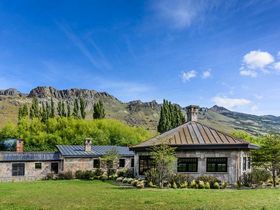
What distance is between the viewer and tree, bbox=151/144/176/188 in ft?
91.7

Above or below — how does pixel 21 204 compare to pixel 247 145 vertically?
below

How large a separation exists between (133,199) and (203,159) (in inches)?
484

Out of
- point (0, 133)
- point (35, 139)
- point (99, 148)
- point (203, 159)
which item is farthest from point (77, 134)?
point (203, 159)

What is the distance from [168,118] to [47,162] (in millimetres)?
42731

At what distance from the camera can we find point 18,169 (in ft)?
129

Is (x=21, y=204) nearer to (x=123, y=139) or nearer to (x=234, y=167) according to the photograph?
(x=234, y=167)

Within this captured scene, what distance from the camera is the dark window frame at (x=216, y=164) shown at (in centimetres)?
2966

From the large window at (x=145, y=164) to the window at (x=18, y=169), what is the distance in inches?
582

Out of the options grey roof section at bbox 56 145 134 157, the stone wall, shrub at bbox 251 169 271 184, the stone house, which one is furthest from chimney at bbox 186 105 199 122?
the stone wall

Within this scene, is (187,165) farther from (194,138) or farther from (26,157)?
(26,157)

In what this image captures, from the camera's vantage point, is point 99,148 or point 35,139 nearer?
point 99,148

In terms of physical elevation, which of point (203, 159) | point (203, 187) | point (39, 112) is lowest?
point (203, 187)

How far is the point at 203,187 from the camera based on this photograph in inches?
1056

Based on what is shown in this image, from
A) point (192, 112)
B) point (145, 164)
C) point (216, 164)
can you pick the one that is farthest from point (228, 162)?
point (192, 112)
